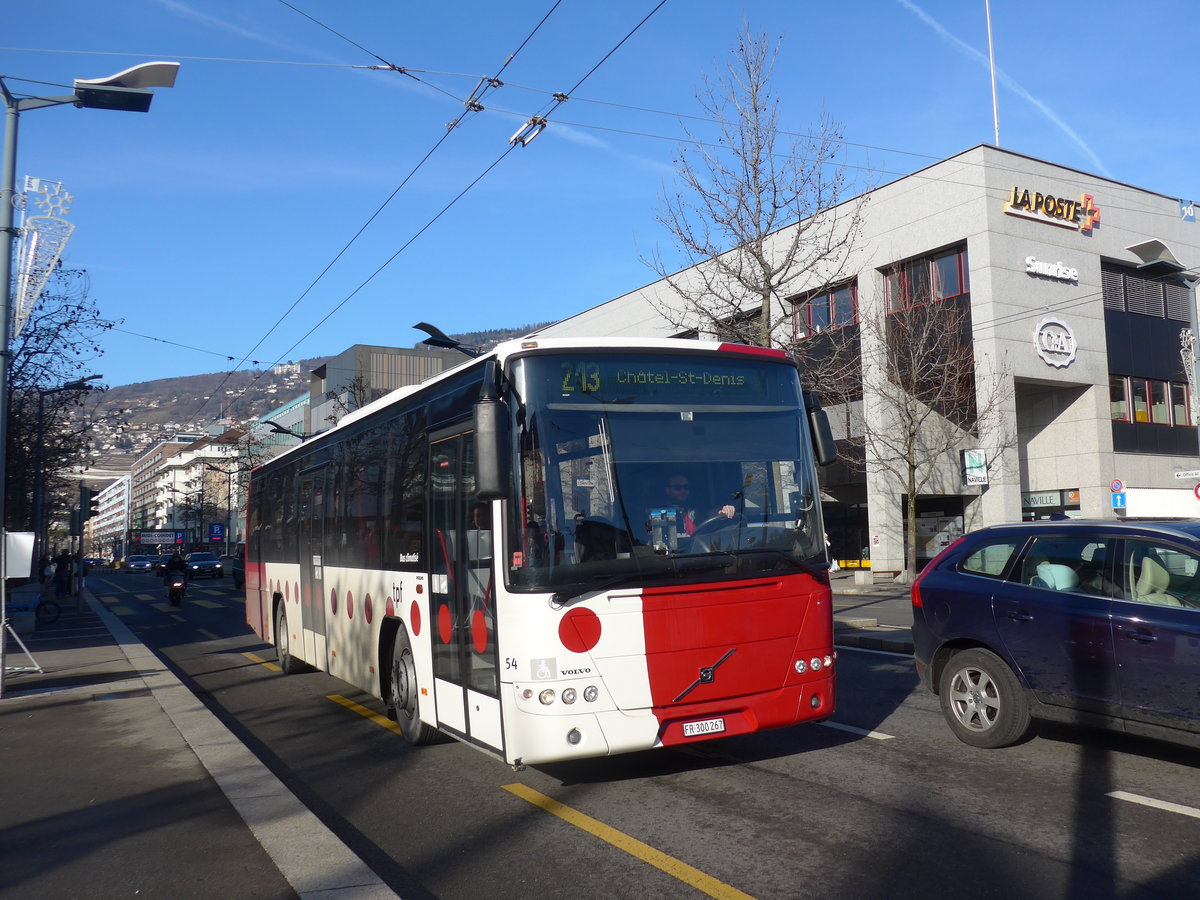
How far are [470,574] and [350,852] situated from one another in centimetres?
203

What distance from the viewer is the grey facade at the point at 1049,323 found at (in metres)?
30.8

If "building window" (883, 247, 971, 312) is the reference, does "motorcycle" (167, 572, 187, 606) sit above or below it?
below

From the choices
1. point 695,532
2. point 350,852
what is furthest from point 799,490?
point 350,852

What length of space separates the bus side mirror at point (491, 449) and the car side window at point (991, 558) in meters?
4.11

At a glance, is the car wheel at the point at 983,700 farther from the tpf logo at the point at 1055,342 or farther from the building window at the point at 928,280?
the tpf logo at the point at 1055,342

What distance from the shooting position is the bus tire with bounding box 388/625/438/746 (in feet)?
26.7

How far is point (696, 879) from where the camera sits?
4820mm

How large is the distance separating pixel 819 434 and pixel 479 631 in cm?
283

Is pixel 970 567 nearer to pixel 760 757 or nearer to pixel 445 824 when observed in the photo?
pixel 760 757

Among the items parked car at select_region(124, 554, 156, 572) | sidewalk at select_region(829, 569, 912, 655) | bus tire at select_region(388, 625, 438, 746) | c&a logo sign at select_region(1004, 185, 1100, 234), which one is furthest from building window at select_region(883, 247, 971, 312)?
parked car at select_region(124, 554, 156, 572)

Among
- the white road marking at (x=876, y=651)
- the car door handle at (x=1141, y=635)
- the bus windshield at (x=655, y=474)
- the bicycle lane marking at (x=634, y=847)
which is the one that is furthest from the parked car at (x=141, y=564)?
the car door handle at (x=1141, y=635)

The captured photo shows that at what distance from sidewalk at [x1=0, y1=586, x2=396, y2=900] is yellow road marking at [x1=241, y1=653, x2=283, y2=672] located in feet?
9.69

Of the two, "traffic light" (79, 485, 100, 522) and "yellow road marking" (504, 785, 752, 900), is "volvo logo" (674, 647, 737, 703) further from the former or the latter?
"traffic light" (79, 485, 100, 522)

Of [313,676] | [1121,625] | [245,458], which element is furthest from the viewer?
[245,458]
